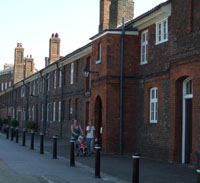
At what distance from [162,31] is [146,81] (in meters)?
2.70

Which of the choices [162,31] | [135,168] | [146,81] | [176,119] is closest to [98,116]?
[146,81]

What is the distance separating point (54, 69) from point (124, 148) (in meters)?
19.5

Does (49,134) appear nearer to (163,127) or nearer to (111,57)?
(111,57)

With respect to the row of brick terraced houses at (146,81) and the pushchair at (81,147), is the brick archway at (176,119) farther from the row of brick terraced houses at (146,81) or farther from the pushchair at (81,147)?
Result: the pushchair at (81,147)

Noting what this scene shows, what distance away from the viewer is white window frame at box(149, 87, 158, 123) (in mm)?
19766

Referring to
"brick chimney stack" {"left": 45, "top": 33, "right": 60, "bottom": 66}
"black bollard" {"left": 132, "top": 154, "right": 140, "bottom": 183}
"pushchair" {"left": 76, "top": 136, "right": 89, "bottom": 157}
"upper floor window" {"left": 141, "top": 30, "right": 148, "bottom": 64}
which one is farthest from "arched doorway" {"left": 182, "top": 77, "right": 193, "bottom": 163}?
"brick chimney stack" {"left": 45, "top": 33, "right": 60, "bottom": 66}

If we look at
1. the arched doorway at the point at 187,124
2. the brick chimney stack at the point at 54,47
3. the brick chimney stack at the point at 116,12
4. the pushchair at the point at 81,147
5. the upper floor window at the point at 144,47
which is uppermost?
the brick chimney stack at the point at 54,47

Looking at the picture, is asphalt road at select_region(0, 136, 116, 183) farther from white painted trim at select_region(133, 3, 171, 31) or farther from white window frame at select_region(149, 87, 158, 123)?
white painted trim at select_region(133, 3, 171, 31)

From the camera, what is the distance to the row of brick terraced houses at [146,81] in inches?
631

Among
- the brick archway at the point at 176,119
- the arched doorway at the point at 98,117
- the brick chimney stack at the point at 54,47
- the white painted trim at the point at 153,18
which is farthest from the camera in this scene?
the brick chimney stack at the point at 54,47

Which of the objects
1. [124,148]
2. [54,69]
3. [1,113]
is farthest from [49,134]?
[1,113]

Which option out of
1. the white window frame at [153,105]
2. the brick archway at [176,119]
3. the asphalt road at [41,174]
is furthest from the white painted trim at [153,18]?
the asphalt road at [41,174]

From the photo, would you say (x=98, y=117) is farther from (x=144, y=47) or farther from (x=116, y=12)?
(x=116, y=12)

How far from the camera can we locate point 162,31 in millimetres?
19219
